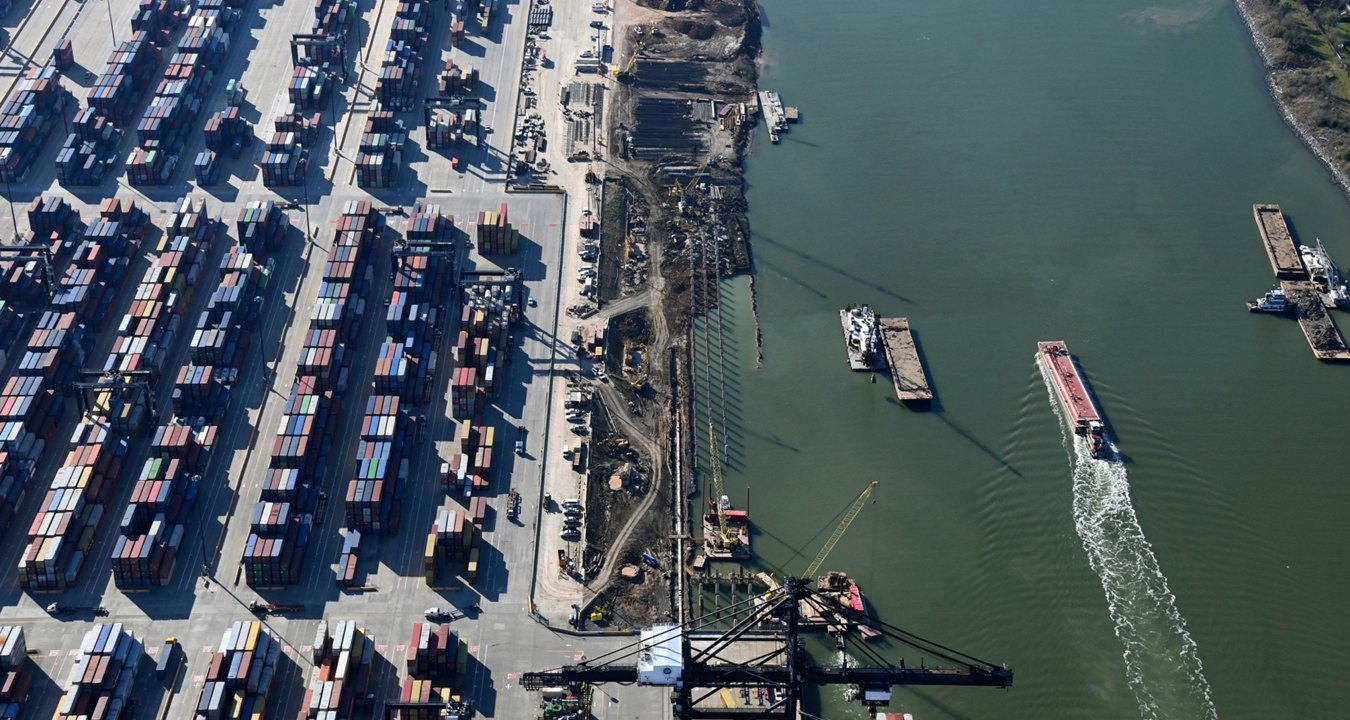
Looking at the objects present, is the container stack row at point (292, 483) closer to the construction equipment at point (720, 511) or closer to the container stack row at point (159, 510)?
the container stack row at point (159, 510)

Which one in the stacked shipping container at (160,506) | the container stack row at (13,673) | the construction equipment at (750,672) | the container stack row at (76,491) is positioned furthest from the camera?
the stacked shipping container at (160,506)

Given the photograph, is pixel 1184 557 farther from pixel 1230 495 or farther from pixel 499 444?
pixel 499 444

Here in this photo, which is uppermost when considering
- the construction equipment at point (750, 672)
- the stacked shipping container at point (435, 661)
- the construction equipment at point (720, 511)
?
the construction equipment at point (720, 511)

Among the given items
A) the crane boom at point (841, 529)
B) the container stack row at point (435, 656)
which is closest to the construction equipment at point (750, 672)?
the container stack row at point (435, 656)

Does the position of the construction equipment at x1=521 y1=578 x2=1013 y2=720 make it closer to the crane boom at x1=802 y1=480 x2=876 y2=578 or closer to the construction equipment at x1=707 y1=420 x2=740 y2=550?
the crane boom at x1=802 y1=480 x2=876 y2=578

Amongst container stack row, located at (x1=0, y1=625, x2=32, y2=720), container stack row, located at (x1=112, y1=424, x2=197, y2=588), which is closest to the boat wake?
container stack row, located at (x1=112, y1=424, x2=197, y2=588)

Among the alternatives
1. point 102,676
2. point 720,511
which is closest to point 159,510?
point 102,676

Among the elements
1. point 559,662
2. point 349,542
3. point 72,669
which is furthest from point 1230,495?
point 72,669
